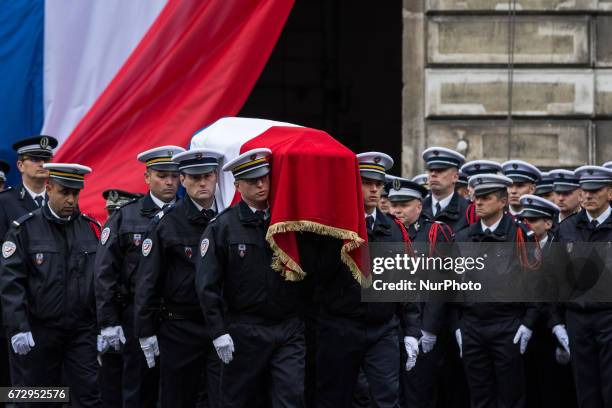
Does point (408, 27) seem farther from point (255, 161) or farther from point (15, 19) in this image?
point (255, 161)

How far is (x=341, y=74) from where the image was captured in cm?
1853

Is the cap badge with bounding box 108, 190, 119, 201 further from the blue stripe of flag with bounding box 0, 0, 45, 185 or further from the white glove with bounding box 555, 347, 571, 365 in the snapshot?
the white glove with bounding box 555, 347, 571, 365

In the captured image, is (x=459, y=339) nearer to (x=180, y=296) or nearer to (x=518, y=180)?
(x=518, y=180)

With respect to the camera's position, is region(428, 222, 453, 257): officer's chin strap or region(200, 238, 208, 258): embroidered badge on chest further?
region(428, 222, 453, 257): officer's chin strap

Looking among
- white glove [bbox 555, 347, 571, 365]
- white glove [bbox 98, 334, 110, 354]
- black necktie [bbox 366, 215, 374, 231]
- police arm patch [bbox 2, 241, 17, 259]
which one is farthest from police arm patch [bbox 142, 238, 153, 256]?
white glove [bbox 555, 347, 571, 365]

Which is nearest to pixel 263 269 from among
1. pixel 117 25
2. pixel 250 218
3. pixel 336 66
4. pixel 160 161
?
pixel 250 218

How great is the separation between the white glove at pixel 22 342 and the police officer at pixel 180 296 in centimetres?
86

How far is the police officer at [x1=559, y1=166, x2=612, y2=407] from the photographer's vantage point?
10102 mm

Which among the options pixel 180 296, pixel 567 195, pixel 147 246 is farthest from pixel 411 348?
pixel 567 195

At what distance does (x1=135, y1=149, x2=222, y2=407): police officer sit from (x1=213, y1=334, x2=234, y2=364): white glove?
0.74 metres

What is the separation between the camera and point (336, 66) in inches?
728

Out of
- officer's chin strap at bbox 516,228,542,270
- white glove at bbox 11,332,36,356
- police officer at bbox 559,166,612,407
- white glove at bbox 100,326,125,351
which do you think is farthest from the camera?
officer's chin strap at bbox 516,228,542,270

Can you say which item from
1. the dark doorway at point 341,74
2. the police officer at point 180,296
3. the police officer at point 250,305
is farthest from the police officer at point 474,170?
the dark doorway at point 341,74

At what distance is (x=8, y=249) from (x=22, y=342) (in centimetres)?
71
